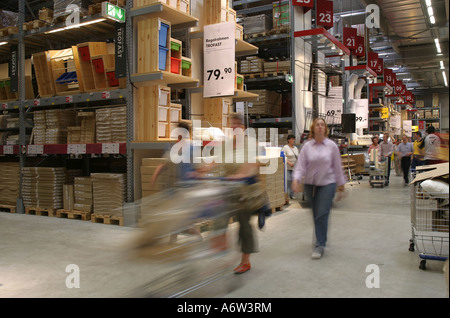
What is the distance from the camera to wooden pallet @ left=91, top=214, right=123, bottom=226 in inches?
294

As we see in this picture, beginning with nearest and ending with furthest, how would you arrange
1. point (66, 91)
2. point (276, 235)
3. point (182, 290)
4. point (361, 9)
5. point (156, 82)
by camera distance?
point (182, 290) < point (276, 235) < point (156, 82) < point (66, 91) < point (361, 9)

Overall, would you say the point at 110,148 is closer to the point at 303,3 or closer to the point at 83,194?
the point at 83,194

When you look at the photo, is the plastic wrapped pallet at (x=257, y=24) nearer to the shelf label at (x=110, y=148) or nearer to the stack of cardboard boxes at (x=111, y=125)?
the stack of cardboard boxes at (x=111, y=125)

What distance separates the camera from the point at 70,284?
4.17m

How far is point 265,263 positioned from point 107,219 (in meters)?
3.92

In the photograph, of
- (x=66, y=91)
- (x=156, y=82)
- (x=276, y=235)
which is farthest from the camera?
(x=66, y=91)

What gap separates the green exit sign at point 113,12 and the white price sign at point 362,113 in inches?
511

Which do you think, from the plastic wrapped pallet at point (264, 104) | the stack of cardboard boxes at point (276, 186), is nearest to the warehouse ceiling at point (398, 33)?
the plastic wrapped pallet at point (264, 104)

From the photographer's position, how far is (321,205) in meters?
5.05

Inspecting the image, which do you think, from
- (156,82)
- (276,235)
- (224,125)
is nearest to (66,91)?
(156,82)

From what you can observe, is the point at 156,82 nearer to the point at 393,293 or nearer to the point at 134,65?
the point at 134,65

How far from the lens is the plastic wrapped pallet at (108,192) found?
7512mm

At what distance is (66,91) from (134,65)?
2057 millimetres

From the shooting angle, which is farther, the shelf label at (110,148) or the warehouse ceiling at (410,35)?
the warehouse ceiling at (410,35)
